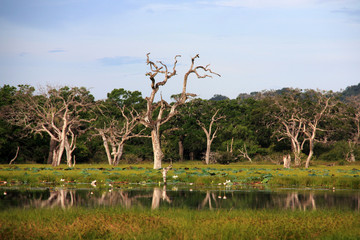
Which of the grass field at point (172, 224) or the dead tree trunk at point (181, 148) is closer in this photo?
the grass field at point (172, 224)

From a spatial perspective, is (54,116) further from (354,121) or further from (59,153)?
(354,121)

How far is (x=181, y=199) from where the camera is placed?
2114 centimetres

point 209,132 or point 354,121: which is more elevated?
point 354,121

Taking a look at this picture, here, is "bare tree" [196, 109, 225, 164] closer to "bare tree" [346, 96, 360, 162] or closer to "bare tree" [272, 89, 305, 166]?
"bare tree" [272, 89, 305, 166]

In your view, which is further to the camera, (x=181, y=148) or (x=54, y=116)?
(x=181, y=148)

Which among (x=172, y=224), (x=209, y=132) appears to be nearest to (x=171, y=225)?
(x=172, y=224)

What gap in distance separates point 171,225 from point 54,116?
36.1 meters

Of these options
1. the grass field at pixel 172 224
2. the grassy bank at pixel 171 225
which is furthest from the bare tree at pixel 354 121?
the grassy bank at pixel 171 225

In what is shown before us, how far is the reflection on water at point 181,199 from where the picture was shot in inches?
739

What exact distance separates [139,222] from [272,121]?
52.3m

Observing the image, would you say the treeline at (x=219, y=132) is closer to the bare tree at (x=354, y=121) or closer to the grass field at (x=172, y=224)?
the bare tree at (x=354, y=121)

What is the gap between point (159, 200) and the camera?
20.5 m

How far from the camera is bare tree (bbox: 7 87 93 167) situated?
4644cm

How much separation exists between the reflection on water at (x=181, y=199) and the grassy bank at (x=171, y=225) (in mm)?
2291
